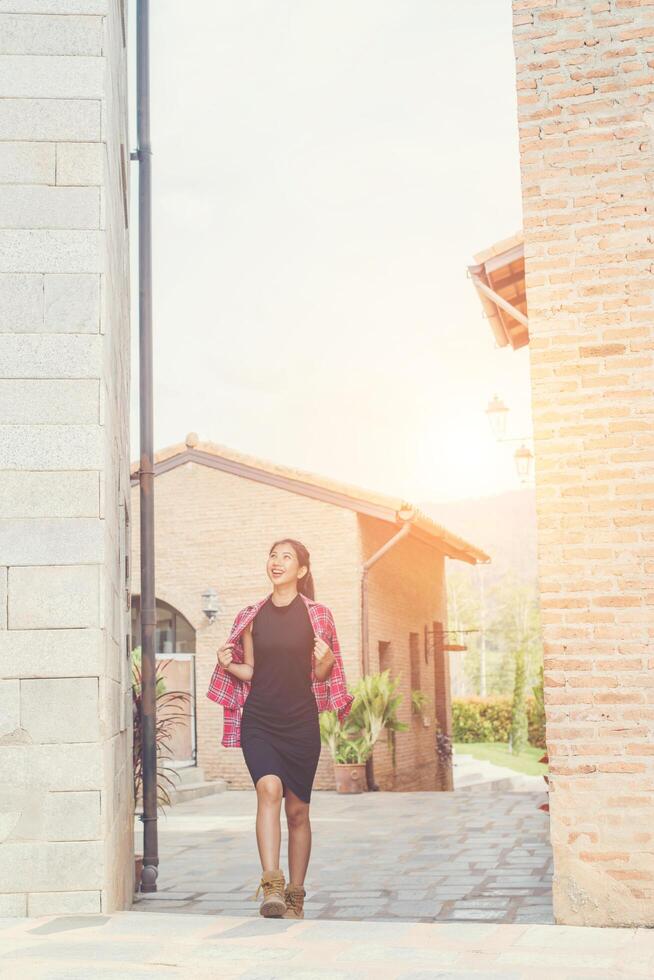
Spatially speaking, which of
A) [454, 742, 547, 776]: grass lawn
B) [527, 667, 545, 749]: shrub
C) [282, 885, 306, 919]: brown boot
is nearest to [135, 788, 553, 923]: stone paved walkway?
[282, 885, 306, 919]: brown boot

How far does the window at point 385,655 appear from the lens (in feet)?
57.9

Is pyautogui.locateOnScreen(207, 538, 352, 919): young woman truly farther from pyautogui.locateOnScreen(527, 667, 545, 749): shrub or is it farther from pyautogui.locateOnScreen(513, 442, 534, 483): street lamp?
pyautogui.locateOnScreen(527, 667, 545, 749): shrub

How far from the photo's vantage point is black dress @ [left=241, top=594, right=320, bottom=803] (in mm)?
4910

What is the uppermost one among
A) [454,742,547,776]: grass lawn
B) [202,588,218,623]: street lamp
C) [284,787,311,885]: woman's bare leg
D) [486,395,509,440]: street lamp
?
[486,395,509,440]: street lamp

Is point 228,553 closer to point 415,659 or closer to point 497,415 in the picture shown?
point 415,659

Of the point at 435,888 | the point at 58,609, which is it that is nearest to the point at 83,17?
the point at 58,609

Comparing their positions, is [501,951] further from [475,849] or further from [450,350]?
[450,350]

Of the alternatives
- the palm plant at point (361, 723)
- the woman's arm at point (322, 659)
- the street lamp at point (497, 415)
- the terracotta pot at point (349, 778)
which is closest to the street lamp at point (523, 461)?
the street lamp at point (497, 415)

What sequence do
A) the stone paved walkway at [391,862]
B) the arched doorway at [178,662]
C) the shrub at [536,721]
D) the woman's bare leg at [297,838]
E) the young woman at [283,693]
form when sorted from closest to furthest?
the young woman at [283,693]
the woman's bare leg at [297,838]
the stone paved walkway at [391,862]
the arched doorway at [178,662]
the shrub at [536,721]

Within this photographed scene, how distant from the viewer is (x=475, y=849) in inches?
322

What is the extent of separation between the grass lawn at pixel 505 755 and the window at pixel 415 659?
4.91m

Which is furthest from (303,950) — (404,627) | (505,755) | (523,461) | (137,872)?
(505,755)

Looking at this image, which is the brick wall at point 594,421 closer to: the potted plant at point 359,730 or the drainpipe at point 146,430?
the drainpipe at point 146,430

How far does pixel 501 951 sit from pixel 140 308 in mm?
4621
